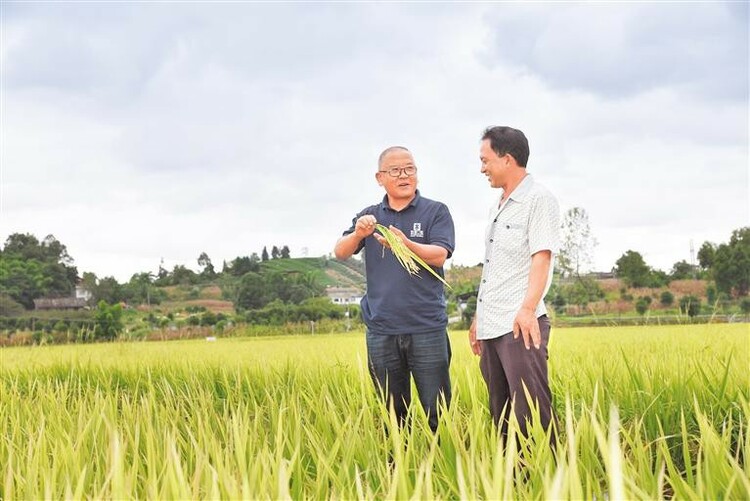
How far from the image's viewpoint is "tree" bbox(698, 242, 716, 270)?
51000mm

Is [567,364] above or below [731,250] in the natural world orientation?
below

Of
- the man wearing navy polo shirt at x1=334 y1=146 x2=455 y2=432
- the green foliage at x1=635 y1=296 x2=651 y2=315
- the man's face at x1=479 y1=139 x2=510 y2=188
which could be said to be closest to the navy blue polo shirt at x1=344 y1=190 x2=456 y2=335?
the man wearing navy polo shirt at x1=334 y1=146 x2=455 y2=432

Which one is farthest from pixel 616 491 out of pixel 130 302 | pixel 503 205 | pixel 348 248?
pixel 130 302

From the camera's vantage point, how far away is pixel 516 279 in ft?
10.1

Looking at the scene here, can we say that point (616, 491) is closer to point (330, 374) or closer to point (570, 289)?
point (330, 374)

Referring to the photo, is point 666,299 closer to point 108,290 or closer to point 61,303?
point 108,290

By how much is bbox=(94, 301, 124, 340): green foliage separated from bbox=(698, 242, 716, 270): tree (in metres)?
39.4

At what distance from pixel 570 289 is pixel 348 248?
36236mm

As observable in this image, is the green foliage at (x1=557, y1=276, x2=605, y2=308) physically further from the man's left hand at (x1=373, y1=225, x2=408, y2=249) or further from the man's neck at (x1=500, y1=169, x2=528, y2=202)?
the man's neck at (x1=500, y1=169, x2=528, y2=202)

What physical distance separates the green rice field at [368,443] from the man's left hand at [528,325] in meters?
0.33

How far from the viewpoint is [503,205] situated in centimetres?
313

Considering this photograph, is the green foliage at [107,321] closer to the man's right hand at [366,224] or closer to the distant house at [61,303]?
the distant house at [61,303]

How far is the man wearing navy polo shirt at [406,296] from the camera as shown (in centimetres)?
355

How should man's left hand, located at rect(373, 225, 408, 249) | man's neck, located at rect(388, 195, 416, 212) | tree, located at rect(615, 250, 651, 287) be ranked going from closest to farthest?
man's left hand, located at rect(373, 225, 408, 249) → man's neck, located at rect(388, 195, 416, 212) → tree, located at rect(615, 250, 651, 287)
